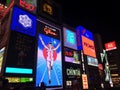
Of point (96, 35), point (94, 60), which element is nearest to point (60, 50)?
point (94, 60)

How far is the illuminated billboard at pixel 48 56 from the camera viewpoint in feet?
37.2

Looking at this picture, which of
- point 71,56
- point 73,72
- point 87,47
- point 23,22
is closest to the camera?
point 23,22

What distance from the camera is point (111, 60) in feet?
203

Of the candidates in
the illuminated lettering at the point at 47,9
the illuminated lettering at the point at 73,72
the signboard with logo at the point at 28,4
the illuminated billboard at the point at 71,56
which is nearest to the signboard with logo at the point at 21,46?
the signboard with logo at the point at 28,4

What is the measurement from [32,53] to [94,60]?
1129 centimetres

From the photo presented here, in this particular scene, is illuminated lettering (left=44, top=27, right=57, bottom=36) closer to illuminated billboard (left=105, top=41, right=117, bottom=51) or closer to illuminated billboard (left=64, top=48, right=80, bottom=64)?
illuminated billboard (left=64, top=48, right=80, bottom=64)

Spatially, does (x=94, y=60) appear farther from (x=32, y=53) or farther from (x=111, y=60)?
(x=111, y=60)

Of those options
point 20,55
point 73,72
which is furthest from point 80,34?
point 20,55

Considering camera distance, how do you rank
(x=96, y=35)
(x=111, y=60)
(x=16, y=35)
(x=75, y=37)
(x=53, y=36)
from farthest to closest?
(x=111, y=60), (x=96, y=35), (x=75, y=37), (x=53, y=36), (x=16, y=35)

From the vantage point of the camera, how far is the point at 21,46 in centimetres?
1016

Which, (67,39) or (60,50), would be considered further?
(67,39)

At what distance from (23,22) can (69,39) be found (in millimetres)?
6880

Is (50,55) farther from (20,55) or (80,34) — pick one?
(80,34)

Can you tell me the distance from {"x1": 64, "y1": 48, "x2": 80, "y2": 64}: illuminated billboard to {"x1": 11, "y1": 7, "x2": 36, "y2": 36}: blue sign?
5070 millimetres
